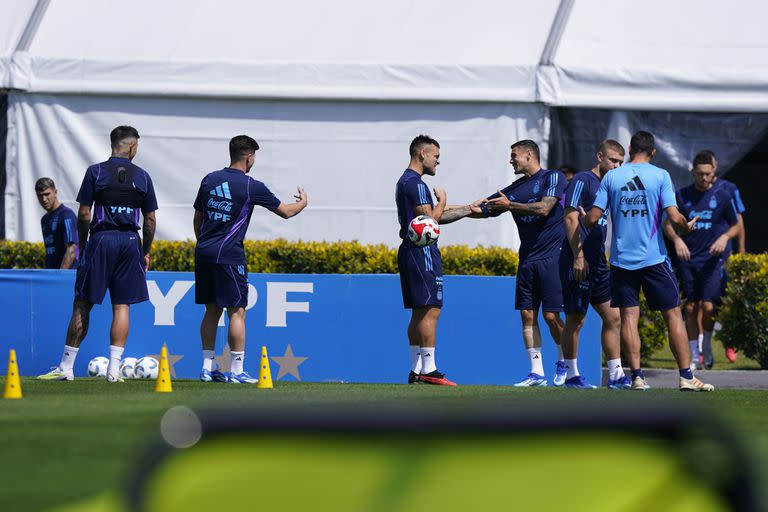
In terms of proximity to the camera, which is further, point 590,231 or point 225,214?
point 590,231

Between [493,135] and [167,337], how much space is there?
18.1 ft

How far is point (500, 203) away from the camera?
10.7 m

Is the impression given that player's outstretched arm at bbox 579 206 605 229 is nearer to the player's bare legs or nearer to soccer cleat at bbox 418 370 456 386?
soccer cleat at bbox 418 370 456 386

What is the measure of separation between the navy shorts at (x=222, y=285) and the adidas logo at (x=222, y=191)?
57 cm

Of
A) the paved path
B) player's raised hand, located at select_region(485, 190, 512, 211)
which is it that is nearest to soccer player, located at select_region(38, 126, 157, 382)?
player's raised hand, located at select_region(485, 190, 512, 211)

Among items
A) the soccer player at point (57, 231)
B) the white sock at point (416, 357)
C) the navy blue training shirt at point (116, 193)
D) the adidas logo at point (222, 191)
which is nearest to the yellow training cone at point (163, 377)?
the navy blue training shirt at point (116, 193)

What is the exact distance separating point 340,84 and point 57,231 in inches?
173

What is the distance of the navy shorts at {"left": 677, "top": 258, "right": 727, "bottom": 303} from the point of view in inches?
520

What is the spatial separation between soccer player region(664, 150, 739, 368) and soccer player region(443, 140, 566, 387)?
2.96 m

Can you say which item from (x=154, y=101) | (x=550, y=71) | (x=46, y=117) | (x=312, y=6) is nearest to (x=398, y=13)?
(x=312, y=6)

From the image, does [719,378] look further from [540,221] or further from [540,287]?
[540,221]

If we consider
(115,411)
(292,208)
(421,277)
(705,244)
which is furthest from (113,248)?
(705,244)

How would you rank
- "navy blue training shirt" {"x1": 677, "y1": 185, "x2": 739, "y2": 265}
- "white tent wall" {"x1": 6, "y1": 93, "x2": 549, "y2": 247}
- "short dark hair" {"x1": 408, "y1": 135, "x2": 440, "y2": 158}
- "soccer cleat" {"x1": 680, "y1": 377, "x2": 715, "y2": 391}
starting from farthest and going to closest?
"white tent wall" {"x1": 6, "y1": 93, "x2": 549, "y2": 247} < "navy blue training shirt" {"x1": 677, "y1": 185, "x2": 739, "y2": 265} < "short dark hair" {"x1": 408, "y1": 135, "x2": 440, "y2": 158} < "soccer cleat" {"x1": 680, "y1": 377, "x2": 715, "y2": 391}

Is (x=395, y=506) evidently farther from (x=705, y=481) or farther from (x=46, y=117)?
(x=46, y=117)
